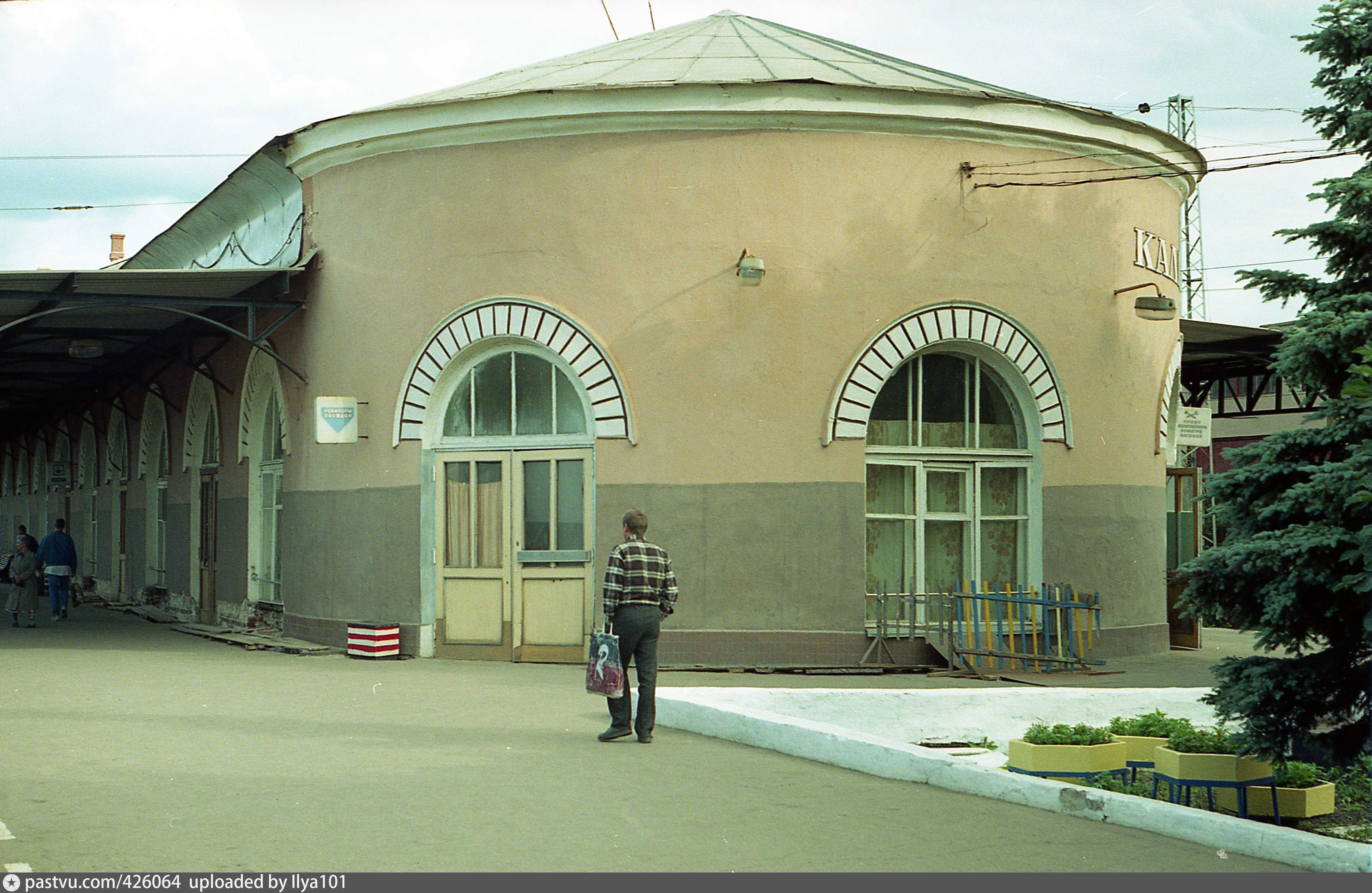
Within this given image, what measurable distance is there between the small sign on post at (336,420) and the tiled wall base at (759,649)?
420 cm

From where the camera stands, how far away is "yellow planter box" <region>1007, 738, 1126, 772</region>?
28.9ft

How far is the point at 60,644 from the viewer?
1766 cm

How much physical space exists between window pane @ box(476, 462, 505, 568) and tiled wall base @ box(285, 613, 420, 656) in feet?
3.45

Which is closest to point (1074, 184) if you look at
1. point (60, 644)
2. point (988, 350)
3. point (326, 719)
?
point (988, 350)

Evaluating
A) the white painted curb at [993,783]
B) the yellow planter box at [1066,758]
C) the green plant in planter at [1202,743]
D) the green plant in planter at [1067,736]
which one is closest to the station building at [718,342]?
the white painted curb at [993,783]

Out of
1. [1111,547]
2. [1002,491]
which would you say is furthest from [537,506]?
[1111,547]

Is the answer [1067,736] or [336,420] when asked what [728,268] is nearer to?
[336,420]

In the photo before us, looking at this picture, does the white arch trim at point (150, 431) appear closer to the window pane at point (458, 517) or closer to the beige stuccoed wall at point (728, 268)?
the beige stuccoed wall at point (728, 268)

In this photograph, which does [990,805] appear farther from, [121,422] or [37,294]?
[121,422]

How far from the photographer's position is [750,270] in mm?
14492

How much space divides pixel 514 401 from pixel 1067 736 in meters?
8.08

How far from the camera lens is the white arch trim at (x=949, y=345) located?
48.7 ft

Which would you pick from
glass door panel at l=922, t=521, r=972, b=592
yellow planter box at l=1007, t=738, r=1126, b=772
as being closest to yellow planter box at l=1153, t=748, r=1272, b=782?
yellow planter box at l=1007, t=738, r=1126, b=772

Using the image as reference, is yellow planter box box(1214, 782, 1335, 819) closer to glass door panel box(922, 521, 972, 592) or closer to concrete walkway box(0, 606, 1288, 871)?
concrete walkway box(0, 606, 1288, 871)
